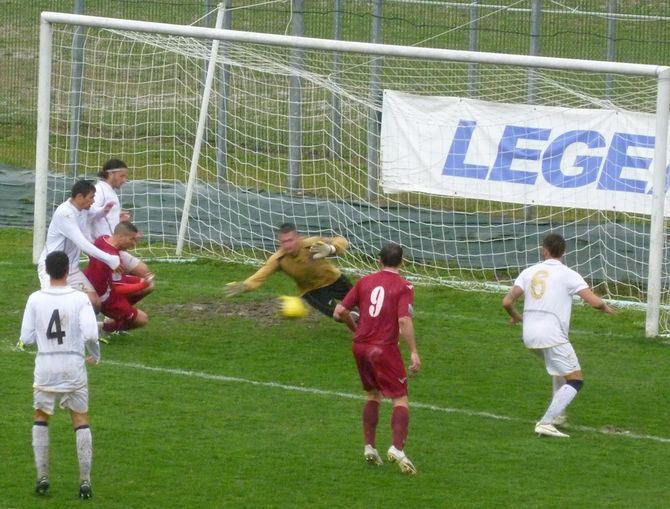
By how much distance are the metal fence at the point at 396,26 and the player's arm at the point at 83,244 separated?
21.6 ft

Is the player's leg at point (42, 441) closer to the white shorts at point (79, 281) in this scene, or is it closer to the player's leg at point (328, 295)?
the white shorts at point (79, 281)

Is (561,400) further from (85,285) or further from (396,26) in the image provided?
(396,26)

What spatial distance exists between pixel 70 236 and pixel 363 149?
5.96 m

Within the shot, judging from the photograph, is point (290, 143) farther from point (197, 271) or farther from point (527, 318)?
point (527, 318)

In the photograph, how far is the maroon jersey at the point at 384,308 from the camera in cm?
1004

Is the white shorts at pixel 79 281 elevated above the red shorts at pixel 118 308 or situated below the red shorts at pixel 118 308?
above

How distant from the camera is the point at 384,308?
10031 mm

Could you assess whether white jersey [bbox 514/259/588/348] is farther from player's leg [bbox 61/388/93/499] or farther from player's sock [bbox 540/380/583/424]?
player's leg [bbox 61/388/93/499]

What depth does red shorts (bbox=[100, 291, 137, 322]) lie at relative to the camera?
546 inches

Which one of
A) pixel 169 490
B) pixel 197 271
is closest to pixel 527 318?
pixel 169 490

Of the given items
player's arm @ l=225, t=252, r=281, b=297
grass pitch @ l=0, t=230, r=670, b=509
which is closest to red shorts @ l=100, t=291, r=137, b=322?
grass pitch @ l=0, t=230, r=670, b=509

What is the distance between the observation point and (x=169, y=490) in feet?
31.2

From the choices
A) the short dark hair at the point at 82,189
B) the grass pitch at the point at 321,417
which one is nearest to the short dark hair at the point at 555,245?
the grass pitch at the point at 321,417

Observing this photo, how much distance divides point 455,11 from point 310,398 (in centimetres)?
1066
